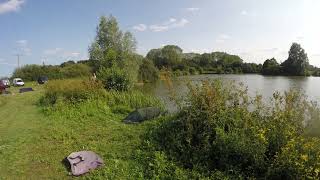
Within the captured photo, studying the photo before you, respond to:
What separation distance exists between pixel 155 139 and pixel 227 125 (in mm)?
1746

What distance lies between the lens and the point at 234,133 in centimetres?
617

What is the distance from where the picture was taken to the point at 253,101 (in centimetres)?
788

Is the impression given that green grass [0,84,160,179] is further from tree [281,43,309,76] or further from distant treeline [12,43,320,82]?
tree [281,43,309,76]

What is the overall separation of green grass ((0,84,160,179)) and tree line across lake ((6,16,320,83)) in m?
5.33

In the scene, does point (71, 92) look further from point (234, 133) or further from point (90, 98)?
point (234, 133)

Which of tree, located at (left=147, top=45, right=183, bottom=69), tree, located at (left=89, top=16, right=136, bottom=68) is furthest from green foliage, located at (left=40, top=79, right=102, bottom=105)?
tree, located at (left=147, top=45, right=183, bottom=69)

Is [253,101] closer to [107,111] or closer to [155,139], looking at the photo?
[155,139]

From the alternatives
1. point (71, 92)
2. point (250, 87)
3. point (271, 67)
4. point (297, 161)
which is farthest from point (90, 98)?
point (271, 67)

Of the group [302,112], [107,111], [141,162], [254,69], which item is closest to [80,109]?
[107,111]

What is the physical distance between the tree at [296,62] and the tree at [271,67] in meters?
1.86

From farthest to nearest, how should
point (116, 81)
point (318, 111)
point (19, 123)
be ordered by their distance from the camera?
point (116, 81), point (19, 123), point (318, 111)

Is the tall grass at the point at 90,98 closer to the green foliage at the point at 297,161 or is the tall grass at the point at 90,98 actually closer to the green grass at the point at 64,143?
the green grass at the point at 64,143

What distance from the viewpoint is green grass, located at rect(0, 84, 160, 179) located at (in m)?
6.29

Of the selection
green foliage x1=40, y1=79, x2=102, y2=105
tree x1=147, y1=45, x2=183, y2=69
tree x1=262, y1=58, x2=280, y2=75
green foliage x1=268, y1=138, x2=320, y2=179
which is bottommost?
green foliage x1=268, y1=138, x2=320, y2=179
